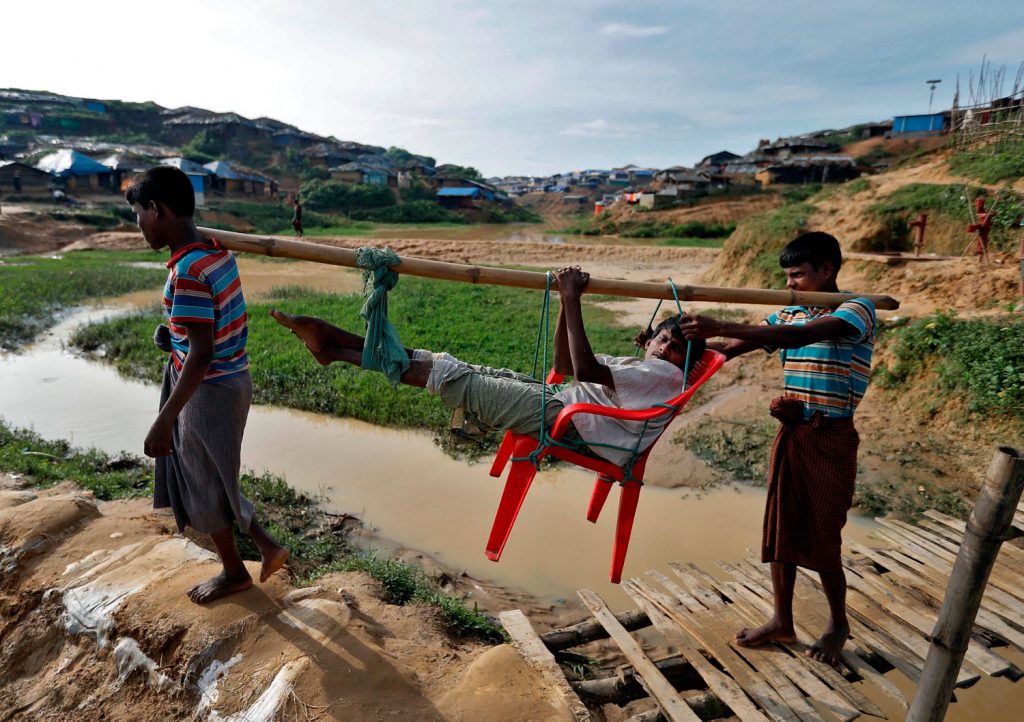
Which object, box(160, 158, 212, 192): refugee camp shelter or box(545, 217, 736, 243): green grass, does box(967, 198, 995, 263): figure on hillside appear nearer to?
box(545, 217, 736, 243): green grass

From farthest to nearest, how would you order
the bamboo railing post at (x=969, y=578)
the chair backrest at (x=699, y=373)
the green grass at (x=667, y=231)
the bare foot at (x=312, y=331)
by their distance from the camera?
1. the green grass at (x=667, y=231)
2. the bare foot at (x=312, y=331)
3. the chair backrest at (x=699, y=373)
4. the bamboo railing post at (x=969, y=578)

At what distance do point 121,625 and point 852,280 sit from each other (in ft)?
35.2

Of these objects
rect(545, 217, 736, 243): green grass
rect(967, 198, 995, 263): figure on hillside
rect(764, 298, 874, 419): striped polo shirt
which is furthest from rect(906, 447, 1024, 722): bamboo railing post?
→ rect(545, 217, 736, 243): green grass

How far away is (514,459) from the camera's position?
2660 millimetres

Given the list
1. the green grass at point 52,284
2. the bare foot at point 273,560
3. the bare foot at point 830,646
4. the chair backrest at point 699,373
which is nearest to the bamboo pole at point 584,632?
the bare foot at point 830,646

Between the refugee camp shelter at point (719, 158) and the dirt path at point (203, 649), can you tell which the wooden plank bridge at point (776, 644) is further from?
the refugee camp shelter at point (719, 158)

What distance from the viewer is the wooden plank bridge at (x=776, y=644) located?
2441mm

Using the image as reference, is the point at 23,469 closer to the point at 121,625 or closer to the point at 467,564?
the point at 121,625

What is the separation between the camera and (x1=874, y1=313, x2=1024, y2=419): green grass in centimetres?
555

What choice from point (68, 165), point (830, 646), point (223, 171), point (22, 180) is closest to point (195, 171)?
point (223, 171)

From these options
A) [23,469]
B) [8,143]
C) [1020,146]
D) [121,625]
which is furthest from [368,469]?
[8,143]

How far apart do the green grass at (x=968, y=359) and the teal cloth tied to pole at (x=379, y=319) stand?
580 cm

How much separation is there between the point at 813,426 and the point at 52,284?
16.4 m

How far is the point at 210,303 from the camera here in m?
2.21
